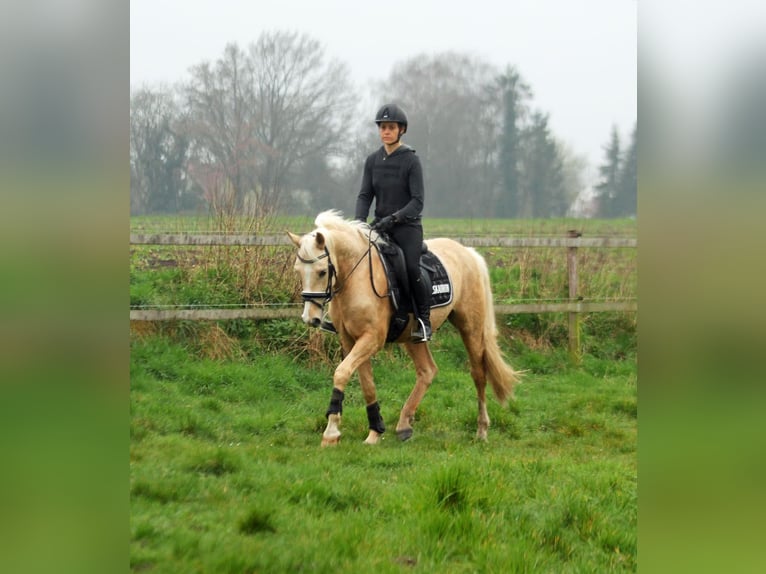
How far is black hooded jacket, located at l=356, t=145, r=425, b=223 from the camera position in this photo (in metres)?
6.07

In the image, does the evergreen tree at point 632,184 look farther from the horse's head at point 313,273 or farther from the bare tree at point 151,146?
the horse's head at point 313,273

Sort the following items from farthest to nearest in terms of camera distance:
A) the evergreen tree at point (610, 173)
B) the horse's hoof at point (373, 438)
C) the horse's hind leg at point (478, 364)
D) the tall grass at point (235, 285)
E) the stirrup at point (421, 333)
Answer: the evergreen tree at point (610, 173) → the tall grass at point (235, 285) → the horse's hind leg at point (478, 364) → the stirrup at point (421, 333) → the horse's hoof at point (373, 438)

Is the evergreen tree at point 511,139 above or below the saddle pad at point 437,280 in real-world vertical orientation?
above

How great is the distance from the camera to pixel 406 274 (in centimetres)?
625

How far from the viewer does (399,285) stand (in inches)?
248

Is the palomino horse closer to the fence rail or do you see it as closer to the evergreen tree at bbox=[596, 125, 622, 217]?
the fence rail

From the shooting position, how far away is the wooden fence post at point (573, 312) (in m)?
9.77

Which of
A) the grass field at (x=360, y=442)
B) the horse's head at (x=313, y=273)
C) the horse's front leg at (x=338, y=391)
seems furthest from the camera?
the horse's front leg at (x=338, y=391)

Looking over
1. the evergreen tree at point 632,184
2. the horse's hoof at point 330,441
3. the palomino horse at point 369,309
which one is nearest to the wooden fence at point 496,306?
the evergreen tree at point 632,184

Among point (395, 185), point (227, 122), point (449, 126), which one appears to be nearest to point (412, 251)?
point (395, 185)

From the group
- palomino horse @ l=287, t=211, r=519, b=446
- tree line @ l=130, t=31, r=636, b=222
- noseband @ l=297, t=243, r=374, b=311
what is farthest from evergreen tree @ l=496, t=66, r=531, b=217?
noseband @ l=297, t=243, r=374, b=311

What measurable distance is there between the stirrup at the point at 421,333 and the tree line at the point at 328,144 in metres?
2.16
